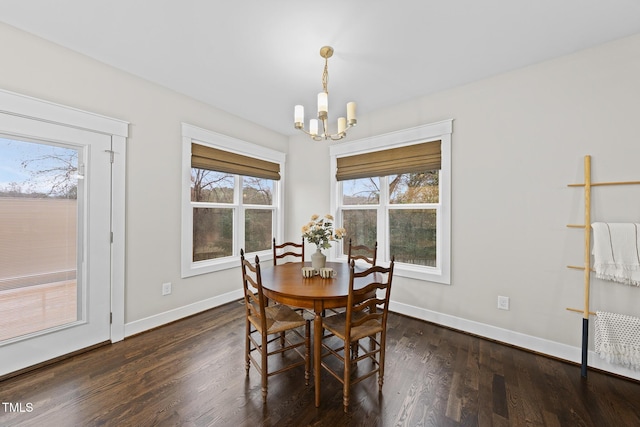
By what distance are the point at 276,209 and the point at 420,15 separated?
128 inches

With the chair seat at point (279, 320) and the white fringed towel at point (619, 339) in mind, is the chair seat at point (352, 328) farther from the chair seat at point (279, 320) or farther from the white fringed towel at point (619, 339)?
the white fringed towel at point (619, 339)

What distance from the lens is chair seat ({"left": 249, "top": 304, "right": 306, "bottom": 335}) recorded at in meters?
1.88

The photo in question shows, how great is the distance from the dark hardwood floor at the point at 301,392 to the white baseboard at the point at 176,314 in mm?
177

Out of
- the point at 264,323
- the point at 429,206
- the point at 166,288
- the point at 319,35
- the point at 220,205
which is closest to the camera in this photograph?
the point at 264,323

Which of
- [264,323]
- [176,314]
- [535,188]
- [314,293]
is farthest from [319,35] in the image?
[176,314]

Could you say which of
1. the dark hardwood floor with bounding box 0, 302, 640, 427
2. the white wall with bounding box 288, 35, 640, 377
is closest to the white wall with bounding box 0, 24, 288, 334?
the dark hardwood floor with bounding box 0, 302, 640, 427

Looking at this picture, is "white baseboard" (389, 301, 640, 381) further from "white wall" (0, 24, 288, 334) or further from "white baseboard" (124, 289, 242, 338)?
"white wall" (0, 24, 288, 334)

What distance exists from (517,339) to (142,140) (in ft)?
14.1

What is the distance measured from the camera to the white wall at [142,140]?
2.06 metres

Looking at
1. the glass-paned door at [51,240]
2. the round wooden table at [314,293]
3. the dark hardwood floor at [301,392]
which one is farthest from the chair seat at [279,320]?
the glass-paned door at [51,240]

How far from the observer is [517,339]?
247cm

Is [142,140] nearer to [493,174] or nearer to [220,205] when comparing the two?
[220,205]

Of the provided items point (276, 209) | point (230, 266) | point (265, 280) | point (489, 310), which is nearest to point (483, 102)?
point (489, 310)

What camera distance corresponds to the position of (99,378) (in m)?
1.95
